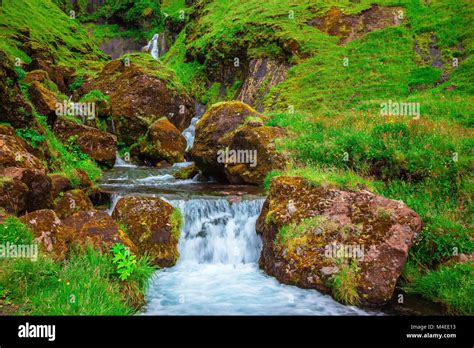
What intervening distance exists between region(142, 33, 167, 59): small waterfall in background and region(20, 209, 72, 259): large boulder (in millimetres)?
69160

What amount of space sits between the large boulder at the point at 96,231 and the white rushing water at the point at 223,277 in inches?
61.8

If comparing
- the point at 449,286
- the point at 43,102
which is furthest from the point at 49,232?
the point at 43,102

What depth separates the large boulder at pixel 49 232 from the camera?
8.05 metres

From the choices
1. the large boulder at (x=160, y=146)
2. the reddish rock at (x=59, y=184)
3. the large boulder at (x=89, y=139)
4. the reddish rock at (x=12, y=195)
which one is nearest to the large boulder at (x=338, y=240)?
the reddish rock at (x=59, y=184)

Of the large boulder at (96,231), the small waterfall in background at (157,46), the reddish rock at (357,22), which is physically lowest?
the large boulder at (96,231)

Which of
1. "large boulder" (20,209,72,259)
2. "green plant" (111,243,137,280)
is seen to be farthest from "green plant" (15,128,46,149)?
"green plant" (111,243,137,280)

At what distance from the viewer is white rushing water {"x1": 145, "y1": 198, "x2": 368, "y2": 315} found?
839 cm

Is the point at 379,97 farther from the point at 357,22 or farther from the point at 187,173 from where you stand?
the point at 357,22

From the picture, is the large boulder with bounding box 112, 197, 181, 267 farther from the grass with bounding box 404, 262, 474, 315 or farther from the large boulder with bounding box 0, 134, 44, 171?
the grass with bounding box 404, 262, 474, 315

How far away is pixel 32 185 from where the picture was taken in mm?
9492

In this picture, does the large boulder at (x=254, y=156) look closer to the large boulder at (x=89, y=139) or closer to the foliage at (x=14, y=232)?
the large boulder at (x=89, y=139)
